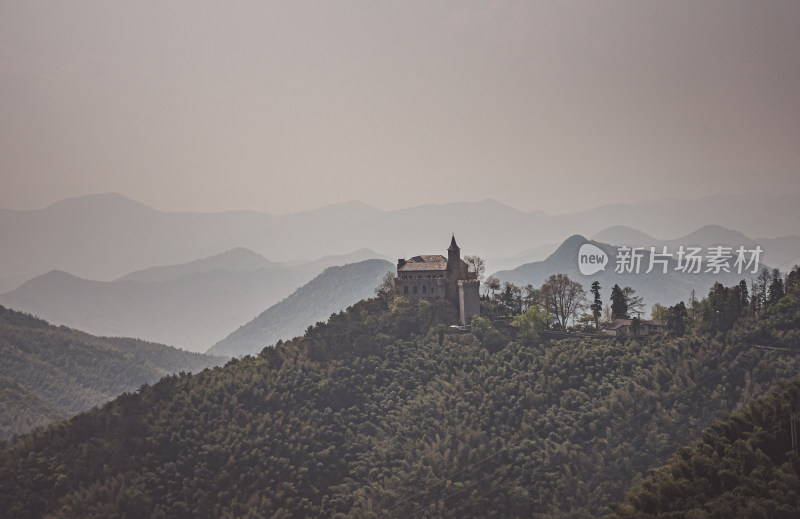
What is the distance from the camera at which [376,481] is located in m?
53.0

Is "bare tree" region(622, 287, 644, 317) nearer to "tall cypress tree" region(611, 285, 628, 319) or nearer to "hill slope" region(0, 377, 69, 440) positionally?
"tall cypress tree" region(611, 285, 628, 319)

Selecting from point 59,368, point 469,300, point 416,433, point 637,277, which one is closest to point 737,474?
point 416,433

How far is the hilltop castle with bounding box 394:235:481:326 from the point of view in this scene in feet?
207

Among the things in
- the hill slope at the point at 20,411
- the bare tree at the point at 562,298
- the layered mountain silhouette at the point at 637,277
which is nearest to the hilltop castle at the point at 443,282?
the bare tree at the point at 562,298

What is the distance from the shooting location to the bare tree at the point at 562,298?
62500 mm

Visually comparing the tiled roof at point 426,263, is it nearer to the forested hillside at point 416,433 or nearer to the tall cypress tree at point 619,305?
the forested hillside at point 416,433

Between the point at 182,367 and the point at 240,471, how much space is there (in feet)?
381

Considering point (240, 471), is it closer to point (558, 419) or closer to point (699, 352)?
point (558, 419)

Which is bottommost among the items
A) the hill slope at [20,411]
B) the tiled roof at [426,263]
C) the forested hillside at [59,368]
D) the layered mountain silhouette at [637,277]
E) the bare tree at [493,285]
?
the hill slope at [20,411]

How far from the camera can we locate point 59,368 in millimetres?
136750

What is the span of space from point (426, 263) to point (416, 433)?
16.1 meters

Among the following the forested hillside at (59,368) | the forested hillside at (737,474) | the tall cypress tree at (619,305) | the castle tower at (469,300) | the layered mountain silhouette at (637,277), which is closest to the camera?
the forested hillside at (737,474)

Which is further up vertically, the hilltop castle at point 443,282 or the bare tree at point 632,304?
the hilltop castle at point 443,282

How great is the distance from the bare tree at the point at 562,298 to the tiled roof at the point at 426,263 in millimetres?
8895
